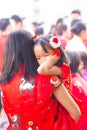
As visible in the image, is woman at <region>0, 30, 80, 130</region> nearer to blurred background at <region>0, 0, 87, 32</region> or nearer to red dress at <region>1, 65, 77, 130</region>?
red dress at <region>1, 65, 77, 130</region>

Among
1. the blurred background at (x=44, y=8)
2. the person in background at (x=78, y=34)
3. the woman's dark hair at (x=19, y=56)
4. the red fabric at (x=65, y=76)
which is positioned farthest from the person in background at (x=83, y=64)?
the blurred background at (x=44, y=8)

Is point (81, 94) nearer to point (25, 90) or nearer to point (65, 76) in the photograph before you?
point (65, 76)

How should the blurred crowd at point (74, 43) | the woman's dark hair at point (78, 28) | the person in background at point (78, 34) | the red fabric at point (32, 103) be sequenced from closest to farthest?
the red fabric at point (32, 103)
the blurred crowd at point (74, 43)
the person in background at point (78, 34)
the woman's dark hair at point (78, 28)

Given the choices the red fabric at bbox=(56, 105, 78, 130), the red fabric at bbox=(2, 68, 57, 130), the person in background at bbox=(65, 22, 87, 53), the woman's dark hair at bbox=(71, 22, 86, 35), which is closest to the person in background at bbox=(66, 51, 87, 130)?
the red fabric at bbox=(56, 105, 78, 130)

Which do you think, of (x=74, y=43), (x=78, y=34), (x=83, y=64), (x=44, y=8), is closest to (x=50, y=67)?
(x=83, y=64)

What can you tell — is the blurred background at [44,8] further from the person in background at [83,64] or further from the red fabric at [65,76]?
the red fabric at [65,76]

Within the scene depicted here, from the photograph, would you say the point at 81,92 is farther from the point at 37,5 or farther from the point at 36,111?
the point at 37,5

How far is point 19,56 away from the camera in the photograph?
191 cm

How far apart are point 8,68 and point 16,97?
15cm

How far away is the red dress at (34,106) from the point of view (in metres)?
1.87

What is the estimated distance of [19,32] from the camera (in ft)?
6.44

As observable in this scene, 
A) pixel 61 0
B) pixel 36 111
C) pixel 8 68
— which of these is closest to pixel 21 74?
pixel 8 68

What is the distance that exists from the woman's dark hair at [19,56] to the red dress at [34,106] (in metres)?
0.03

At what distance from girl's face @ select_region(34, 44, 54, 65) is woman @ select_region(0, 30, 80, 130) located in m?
0.02
